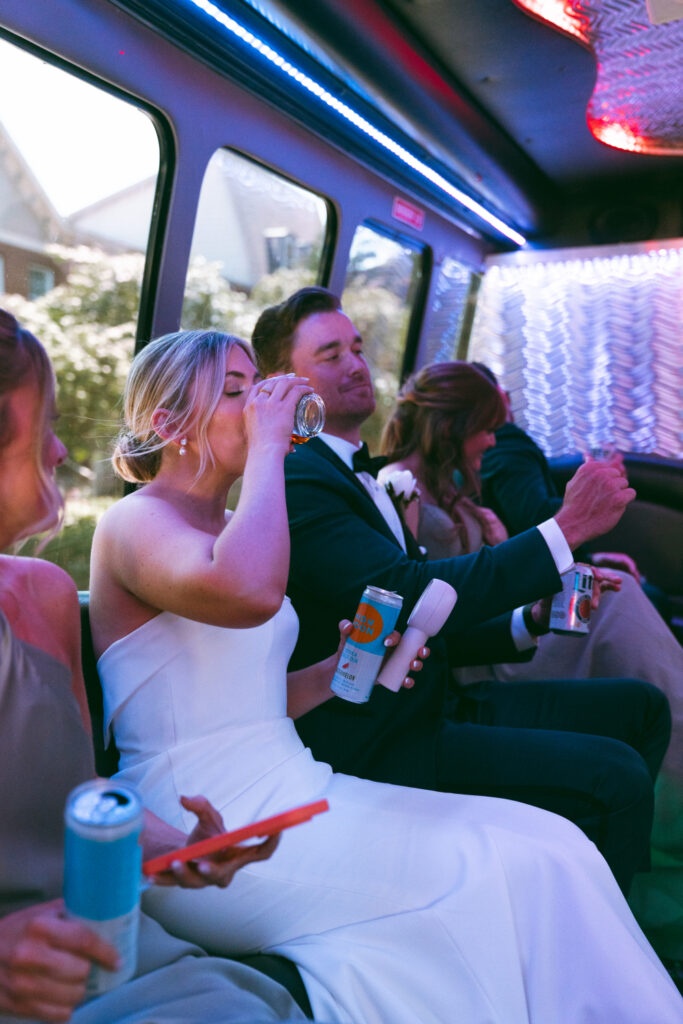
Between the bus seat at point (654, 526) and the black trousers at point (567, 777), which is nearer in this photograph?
the black trousers at point (567, 777)

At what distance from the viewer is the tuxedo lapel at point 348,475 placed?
2127 mm

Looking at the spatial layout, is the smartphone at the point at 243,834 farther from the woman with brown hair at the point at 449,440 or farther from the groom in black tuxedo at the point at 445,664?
the woman with brown hair at the point at 449,440

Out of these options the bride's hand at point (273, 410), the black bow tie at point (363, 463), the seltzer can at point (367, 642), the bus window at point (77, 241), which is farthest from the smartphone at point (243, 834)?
the bus window at point (77, 241)

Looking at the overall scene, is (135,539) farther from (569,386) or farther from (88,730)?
(569,386)

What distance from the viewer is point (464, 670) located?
2.73 meters

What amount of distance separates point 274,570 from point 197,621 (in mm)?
183

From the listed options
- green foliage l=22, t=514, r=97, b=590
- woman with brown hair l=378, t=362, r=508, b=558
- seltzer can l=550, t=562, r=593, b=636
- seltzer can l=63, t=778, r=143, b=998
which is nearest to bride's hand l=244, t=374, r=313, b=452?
seltzer can l=63, t=778, r=143, b=998

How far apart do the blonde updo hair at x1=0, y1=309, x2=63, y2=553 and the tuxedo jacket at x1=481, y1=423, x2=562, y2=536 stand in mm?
2558

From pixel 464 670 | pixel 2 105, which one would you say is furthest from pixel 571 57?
pixel 464 670

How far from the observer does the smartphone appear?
0.88m

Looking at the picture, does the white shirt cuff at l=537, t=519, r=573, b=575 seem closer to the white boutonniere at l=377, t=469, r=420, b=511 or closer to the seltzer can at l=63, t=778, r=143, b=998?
the white boutonniere at l=377, t=469, r=420, b=511

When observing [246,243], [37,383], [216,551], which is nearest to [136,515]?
[216,551]

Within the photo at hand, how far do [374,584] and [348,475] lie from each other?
0.37 meters

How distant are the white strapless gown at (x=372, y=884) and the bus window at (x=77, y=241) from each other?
41.8 inches
